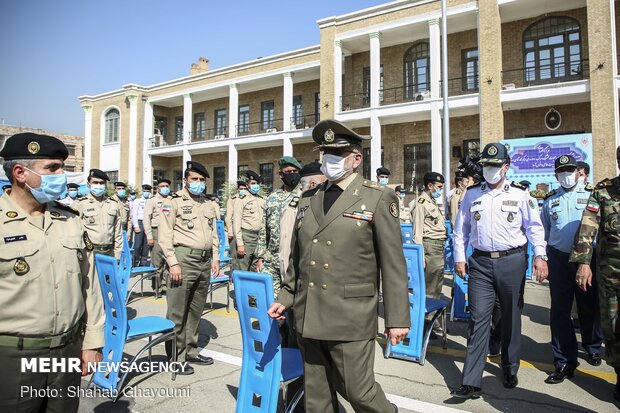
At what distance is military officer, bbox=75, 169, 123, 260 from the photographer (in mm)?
6738

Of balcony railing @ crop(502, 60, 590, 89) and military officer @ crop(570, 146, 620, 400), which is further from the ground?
balcony railing @ crop(502, 60, 590, 89)

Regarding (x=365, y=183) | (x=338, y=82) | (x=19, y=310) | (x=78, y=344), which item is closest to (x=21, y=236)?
(x=19, y=310)

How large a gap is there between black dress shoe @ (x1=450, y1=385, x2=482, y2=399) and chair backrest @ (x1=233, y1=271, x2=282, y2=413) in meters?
1.75

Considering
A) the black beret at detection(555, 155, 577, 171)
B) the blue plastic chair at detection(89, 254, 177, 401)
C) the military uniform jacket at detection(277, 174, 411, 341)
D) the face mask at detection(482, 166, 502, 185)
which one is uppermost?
the black beret at detection(555, 155, 577, 171)

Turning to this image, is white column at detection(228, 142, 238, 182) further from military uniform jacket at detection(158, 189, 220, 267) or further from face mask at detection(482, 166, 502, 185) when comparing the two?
face mask at detection(482, 166, 502, 185)

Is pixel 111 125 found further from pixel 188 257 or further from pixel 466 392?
pixel 466 392

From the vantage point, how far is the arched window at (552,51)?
18312 mm

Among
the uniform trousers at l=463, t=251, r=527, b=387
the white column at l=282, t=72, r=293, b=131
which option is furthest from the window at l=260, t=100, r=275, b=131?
the uniform trousers at l=463, t=251, r=527, b=387

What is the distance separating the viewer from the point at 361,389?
249cm

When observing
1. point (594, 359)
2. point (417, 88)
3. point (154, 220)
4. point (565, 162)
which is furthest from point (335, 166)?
point (417, 88)

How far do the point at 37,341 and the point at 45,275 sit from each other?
338 millimetres

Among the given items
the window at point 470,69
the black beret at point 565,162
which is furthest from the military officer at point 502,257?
the window at point 470,69

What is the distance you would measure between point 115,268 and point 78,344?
59.8 inches

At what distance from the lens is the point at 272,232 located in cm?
483
